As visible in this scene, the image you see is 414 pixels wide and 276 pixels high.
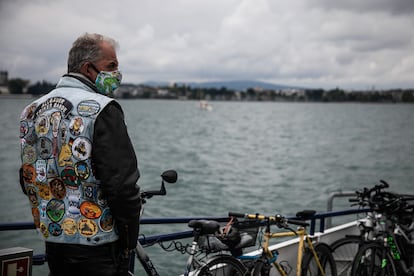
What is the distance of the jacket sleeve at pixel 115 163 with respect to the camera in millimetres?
2275

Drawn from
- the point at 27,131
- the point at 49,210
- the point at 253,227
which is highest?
the point at 27,131

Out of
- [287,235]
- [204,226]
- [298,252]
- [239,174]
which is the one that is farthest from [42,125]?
[239,174]

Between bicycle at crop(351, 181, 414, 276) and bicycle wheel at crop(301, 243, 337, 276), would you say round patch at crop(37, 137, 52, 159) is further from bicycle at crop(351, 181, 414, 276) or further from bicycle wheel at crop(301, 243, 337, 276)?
bicycle at crop(351, 181, 414, 276)

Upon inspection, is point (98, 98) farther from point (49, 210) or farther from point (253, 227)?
point (253, 227)

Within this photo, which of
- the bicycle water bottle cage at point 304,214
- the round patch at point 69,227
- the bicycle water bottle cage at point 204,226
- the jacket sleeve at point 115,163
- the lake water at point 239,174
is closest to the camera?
the jacket sleeve at point 115,163

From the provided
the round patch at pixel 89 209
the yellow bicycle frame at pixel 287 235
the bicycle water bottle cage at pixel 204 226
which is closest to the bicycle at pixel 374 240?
the yellow bicycle frame at pixel 287 235

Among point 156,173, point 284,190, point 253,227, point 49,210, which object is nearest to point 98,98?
point 49,210

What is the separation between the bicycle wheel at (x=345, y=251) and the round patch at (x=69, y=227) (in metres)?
3.36

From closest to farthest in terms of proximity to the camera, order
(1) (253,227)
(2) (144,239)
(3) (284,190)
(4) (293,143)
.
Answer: (2) (144,239), (1) (253,227), (3) (284,190), (4) (293,143)

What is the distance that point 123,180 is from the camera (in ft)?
7.49

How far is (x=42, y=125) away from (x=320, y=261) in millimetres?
3466

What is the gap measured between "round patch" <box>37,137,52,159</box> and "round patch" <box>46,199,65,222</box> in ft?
0.73

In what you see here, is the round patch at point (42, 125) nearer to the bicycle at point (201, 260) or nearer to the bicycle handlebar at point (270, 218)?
the bicycle at point (201, 260)

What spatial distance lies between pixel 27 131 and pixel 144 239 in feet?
4.08
